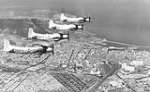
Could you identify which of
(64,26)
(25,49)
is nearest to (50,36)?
(64,26)

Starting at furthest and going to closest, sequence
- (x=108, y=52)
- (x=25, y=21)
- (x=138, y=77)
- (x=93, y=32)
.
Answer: (x=25, y=21) → (x=93, y=32) → (x=108, y=52) → (x=138, y=77)

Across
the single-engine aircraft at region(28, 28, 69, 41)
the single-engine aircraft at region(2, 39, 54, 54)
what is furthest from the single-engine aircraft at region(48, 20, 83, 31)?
the single-engine aircraft at region(2, 39, 54, 54)

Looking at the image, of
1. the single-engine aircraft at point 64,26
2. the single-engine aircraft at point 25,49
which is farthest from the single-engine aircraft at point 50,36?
the single-engine aircraft at point 25,49

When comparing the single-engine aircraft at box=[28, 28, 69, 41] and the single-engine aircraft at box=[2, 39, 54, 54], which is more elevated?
the single-engine aircraft at box=[28, 28, 69, 41]

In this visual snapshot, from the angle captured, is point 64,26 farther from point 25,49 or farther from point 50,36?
point 25,49

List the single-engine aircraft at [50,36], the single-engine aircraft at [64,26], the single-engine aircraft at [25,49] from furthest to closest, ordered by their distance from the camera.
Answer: the single-engine aircraft at [64,26] → the single-engine aircraft at [50,36] → the single-engine aircraft at [25,49]

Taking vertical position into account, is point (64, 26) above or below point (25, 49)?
above

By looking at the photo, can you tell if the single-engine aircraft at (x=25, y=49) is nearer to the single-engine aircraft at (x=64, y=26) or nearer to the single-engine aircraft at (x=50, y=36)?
the single-engine aircraft at (x=50, y=36)

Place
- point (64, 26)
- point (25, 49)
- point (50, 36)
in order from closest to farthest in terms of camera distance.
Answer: point (50, 36) → point (64, 26) → point (25, 49)

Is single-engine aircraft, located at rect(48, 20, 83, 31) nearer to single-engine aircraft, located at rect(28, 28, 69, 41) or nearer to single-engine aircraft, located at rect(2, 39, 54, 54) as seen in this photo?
single-engine aircraft, located at rect(28, 28, 69, 41)

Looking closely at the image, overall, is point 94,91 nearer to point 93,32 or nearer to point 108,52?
point 108,52

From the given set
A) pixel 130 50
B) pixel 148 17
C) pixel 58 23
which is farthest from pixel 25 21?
pixel 148 17
